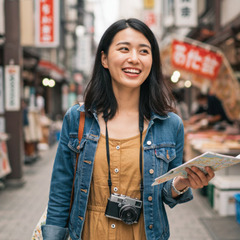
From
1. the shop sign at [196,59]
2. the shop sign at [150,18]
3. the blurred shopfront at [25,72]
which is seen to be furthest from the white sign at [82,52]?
the shop sign at [196,59]

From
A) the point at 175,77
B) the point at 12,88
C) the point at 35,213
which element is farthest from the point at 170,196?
the point at 12,88

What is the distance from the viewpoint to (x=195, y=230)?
4.88 meters

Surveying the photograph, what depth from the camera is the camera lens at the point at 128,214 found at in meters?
1.81

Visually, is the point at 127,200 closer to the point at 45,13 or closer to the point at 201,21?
the point at 45,13

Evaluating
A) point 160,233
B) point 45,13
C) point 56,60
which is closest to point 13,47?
point 45,13

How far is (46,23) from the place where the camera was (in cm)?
971

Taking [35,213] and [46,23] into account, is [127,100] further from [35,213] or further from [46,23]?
[46,23]

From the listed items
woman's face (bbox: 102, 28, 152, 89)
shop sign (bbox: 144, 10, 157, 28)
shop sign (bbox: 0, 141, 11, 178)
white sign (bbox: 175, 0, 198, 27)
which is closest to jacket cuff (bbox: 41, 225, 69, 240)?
woman's face (bbox: 102, 28, 152, 89)

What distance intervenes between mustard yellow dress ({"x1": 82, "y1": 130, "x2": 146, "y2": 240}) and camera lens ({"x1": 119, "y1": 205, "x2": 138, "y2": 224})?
78 mm

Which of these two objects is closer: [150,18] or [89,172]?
[89,172]

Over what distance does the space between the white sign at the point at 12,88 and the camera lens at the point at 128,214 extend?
6009 millimetres

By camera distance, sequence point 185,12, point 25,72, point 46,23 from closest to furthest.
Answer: point 46,23 < point 185,12 < point 25,72

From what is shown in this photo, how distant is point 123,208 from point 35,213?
13.9 ft

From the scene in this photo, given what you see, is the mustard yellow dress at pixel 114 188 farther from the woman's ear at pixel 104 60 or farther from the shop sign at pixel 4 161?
the shop sign at pixel 4 161
